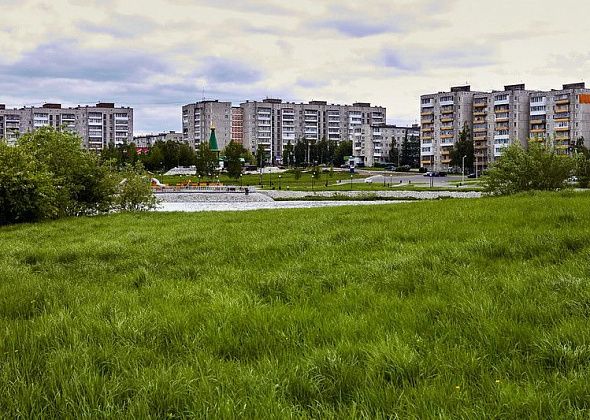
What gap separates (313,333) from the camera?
5.23 metres

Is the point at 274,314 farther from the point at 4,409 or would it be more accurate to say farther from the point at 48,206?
the point at 48,206

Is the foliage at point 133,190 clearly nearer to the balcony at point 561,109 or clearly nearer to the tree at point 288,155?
the balcony at point 561,109

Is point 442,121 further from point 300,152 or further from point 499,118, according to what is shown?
point 300,152

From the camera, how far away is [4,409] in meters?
3.80

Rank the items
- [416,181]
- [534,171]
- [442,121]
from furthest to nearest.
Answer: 1. [442,121]
2. [416,181]
3. [534,171]

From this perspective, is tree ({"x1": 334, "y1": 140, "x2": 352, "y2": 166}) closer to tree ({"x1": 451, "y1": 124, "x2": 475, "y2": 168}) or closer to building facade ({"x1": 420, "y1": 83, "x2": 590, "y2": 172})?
building facade ({"x1": 420, "y1": 83, "x2": 590, "y2": 172})

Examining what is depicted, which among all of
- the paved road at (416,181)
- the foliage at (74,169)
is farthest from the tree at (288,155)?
the foliage at (74,169)

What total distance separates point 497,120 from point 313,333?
168360mm

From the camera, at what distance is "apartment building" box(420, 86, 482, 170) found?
564 feet

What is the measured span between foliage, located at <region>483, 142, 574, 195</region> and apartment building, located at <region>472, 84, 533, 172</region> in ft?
417

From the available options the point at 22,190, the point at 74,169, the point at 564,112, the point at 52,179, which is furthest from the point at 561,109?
the point at 22,190

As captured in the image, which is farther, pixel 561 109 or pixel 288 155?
pixel 288 155

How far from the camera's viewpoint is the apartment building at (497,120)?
158500 millimetres

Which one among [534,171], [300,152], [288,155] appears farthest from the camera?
[300,152]
